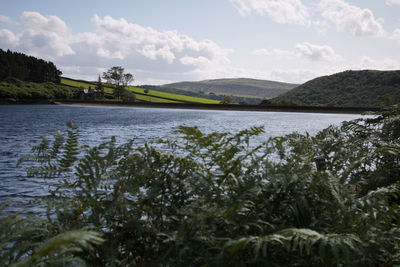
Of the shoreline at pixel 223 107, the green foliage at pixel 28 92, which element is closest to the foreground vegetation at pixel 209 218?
the shoreline at pixel 223 107

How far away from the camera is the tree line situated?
119375 mm

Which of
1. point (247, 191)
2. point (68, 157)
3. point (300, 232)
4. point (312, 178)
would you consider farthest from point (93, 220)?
point (312, 178)

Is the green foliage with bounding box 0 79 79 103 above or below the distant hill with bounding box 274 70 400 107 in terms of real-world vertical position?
below

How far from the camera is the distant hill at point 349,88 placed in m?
124

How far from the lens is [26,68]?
12975 centimetres

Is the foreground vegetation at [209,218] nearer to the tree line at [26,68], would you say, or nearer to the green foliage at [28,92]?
the green foliage at [28,92]

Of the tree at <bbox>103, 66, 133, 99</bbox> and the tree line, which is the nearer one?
the tree line

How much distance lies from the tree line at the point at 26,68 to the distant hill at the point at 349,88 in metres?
119

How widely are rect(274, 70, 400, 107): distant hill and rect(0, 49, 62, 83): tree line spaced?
391ft

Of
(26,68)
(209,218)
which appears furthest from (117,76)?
(209,218)

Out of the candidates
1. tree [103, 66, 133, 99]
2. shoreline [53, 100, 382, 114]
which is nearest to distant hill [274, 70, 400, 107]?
shoreline [53, 100, 382, 114]

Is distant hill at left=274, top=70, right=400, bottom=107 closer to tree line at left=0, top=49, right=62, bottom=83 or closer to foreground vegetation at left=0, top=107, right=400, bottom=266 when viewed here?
tree line at left=0, top=49, right=62, bottom=83

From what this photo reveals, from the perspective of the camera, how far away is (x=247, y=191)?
2188 millimetres

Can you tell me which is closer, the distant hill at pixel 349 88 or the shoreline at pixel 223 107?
the shoreline at pixel 223 107
